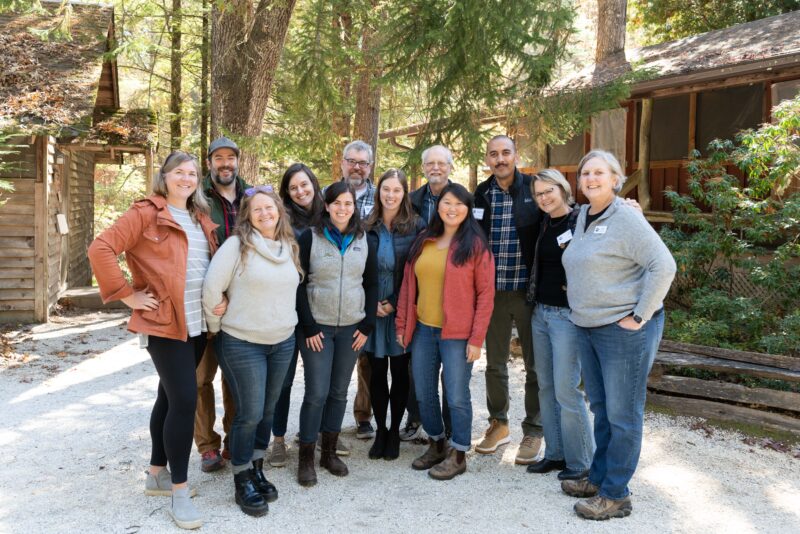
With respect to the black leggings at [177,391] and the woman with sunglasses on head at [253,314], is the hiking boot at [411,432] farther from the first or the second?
the black leggings at [177,391]

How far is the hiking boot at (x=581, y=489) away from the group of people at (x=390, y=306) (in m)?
0.01

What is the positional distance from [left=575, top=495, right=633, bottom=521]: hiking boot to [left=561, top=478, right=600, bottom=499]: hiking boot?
8.1 inches

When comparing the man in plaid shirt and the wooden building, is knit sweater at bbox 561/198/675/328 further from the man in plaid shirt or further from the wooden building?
the wooden building

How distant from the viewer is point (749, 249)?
23.0 ft

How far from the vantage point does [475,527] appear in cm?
362

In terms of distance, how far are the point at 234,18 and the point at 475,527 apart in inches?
259

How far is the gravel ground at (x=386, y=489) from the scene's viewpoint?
12.0 ft

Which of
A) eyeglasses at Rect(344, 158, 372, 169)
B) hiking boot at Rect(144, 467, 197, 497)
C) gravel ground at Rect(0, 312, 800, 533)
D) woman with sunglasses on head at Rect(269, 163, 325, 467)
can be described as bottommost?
gravel ground at Rect(0, 312, 800, 533)

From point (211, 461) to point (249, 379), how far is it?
39.5 inches

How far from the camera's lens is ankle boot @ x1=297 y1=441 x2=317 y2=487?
4148 millimetres

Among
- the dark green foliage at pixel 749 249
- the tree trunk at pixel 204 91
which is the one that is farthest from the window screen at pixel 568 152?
the tree trunk at pixel 204 91

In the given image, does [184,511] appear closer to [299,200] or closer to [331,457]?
[331,457]

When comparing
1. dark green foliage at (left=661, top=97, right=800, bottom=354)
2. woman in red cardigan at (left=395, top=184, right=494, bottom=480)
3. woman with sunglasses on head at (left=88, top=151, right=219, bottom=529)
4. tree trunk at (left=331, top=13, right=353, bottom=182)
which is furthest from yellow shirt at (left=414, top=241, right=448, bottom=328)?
tree trunk at (left=331, top=13, right=353, bottom=182)

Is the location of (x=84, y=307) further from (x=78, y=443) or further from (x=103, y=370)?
(x=78, y=443)
